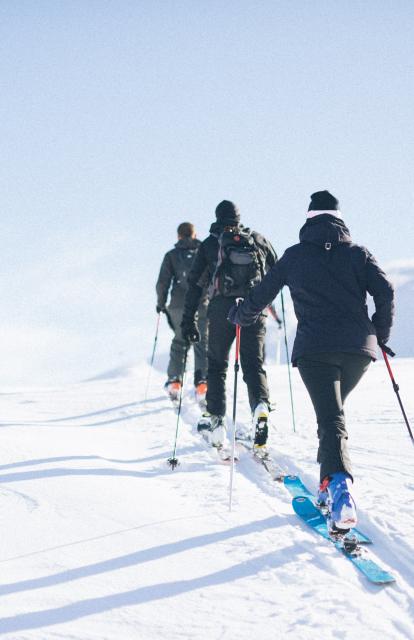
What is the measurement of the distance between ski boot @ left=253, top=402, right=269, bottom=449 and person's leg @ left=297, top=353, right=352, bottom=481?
184cm

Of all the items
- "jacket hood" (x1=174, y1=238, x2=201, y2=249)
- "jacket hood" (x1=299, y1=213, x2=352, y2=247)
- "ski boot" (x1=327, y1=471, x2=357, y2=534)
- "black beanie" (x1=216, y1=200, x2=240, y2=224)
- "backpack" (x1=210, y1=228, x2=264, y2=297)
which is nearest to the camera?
"ski boot" (x1=327, y1=471, x2=357, y2=534)

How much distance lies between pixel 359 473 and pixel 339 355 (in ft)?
5.77

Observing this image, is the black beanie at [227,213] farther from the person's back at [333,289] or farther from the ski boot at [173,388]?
the ski boot at [173,388]

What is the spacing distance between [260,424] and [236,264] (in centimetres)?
158

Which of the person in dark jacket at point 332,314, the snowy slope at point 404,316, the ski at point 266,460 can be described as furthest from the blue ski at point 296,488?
the snowy slope at point 404,316

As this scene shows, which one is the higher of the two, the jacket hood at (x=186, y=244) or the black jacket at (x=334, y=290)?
the jacket hood at (x=186, y=244)

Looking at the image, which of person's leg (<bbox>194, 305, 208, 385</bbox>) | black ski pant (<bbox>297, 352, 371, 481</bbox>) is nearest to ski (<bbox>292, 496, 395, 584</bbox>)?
black ski pant (<bbox>297, 352, 371, 481</bbox>)

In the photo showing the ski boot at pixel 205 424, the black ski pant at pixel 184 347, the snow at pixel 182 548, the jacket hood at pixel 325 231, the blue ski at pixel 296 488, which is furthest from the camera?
the black ski pant at pixel 184 347

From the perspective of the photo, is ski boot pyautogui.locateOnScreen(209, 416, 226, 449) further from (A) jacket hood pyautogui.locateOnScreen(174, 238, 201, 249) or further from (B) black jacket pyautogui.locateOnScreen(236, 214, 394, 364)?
(A) jacket hood pyautogui.locateOnScreen(174, 238, 201, 249)

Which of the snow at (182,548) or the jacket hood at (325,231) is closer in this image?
the snow at (182,548)

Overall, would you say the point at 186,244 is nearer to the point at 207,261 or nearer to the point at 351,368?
the point at 207,261

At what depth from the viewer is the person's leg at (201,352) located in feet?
31.3

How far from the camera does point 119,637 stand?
233 cm

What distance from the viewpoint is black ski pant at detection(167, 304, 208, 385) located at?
31.4 feet
